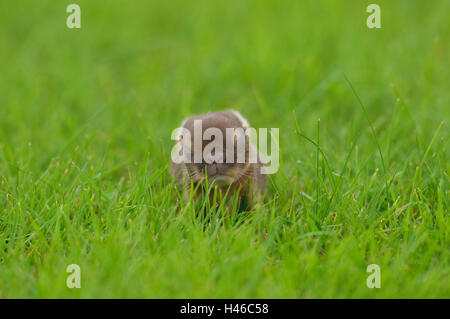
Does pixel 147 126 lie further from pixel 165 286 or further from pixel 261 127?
pixel 165 286

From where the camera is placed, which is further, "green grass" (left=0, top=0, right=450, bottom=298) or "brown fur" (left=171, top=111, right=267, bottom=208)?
"brown fur" (left=171, top=111, right=267, bottom=208)

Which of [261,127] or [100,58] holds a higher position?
[100,58]

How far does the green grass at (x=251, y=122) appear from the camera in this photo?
419 centimetres

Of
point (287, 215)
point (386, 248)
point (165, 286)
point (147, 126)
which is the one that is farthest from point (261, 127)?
point (165, 286)

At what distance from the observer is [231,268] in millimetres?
4121

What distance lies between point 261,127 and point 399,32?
372 centimetres

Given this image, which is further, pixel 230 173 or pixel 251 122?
pixel 251 122

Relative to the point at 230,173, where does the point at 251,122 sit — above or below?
above

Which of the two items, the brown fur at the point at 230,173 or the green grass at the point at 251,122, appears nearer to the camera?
the green grass at the point at 251,122

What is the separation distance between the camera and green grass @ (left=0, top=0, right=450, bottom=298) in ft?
13.7

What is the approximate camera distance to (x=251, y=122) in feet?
24.3
